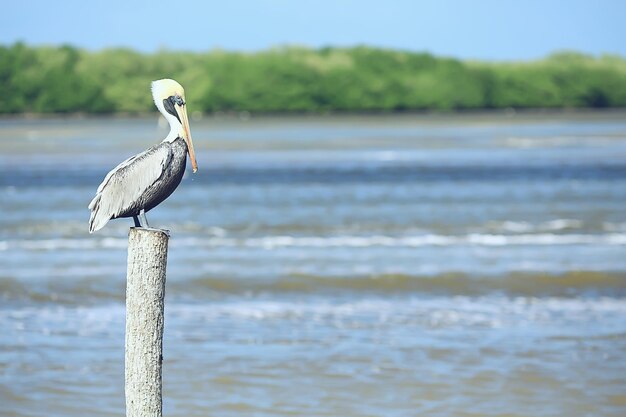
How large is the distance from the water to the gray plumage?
107 inches

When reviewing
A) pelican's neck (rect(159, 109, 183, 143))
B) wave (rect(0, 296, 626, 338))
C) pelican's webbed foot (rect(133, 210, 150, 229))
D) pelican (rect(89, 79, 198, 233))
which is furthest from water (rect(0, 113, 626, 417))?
pelican's neck (rect(159, 109, 183, 143))

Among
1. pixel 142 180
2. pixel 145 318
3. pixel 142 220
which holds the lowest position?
pixel 145 318

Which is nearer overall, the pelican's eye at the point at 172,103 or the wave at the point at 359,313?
the pelican's eye at the point at 172,103

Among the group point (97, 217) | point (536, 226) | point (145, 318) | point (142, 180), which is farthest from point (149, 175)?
point (536, 226)

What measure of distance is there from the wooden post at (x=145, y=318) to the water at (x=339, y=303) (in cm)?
277

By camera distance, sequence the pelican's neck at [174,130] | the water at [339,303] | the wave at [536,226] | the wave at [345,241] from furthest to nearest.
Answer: the wave at [536,226], the wave at [345,241], the water at [339,303], the pelican's neck at [174,130]

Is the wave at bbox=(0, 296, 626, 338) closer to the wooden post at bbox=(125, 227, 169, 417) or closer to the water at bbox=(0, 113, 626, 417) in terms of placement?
the water at bbox=(0, 113, 626, 417)

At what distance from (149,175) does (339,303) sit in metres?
6.78

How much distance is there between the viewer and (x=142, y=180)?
681 centimetres

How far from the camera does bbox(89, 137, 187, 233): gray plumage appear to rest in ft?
22.3

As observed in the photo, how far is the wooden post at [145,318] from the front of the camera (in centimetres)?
630

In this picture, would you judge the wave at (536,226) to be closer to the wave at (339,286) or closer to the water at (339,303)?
the water at (339,303)

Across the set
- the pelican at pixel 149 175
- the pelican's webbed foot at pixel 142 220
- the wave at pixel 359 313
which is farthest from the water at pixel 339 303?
the pelican at pixel 149 175

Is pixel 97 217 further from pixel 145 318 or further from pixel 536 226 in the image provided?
pixel 536 226
